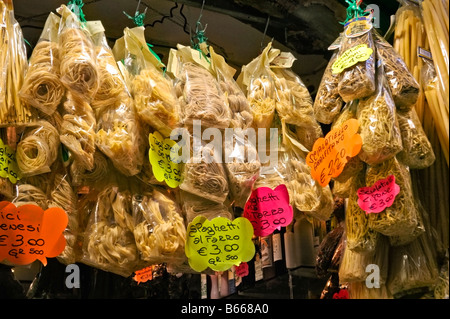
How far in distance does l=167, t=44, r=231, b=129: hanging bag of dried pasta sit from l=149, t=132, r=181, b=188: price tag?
0.25 ft

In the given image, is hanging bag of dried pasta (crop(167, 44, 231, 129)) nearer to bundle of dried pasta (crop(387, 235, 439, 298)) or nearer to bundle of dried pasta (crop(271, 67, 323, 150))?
bundle of dried pasta (crop(271, 67, 323, 150))

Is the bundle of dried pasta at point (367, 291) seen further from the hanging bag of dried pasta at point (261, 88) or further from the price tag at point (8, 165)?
the price tag at point (8, 165)

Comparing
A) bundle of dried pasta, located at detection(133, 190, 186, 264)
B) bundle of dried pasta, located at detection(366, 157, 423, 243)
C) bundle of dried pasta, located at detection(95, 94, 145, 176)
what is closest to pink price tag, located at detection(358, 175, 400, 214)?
bundle of dried pasta, located at detection(366, 157, 423, 243)

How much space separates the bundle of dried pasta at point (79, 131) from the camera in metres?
1.34

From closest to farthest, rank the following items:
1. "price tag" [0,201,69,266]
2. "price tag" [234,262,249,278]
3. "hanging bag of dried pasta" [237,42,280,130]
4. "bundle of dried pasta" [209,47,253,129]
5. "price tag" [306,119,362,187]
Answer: "price tag" [0,201,69,266], "price tag" [306,119,362,187], "bundle of dried pasta" [209,47,253,129], "hanging bag of dried pasta" [237,42,280,130], "price tag" [234,262,249,278]

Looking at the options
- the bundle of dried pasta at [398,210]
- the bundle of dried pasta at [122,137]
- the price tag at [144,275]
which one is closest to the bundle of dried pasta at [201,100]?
the bundle of dried pasta at [122,137]

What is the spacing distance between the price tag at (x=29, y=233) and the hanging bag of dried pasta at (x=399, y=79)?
0.97 m

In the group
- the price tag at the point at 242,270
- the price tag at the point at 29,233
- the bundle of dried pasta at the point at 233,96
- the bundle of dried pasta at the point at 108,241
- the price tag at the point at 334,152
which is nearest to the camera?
the price tag at the point at 29,233

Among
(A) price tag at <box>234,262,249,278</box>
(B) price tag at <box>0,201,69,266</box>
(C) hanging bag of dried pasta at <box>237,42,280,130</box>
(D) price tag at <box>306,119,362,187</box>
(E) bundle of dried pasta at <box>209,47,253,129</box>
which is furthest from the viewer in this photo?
(A) price tag at <box>234,262,249,278</box>

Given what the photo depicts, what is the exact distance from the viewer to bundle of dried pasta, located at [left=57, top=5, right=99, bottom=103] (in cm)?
134

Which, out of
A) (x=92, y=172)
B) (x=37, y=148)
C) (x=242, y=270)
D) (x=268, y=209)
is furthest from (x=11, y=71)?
(x=242, y=270)

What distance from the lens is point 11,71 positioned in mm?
1395

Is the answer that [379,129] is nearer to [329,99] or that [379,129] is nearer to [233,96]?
[329,99]
